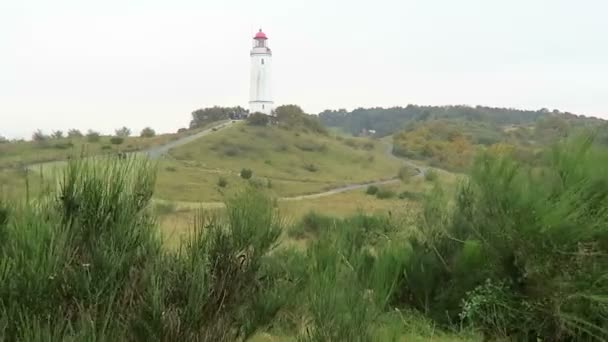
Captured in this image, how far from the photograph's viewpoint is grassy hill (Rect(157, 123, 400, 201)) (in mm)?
48031

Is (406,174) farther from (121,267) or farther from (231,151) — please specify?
(121,267)

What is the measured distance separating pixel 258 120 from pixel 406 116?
218ft

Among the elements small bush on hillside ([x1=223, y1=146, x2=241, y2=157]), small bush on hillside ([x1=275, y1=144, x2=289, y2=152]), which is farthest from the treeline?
small bush on hillside ([x1=223, y1=146, x2=241, y2=157])

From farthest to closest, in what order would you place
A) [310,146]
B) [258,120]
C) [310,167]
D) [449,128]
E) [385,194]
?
[449,128]
[258,120]
[310,146]
[310,167]
[385,194]

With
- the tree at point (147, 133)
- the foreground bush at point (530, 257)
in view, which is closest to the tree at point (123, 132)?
the tree at point (147, 133)

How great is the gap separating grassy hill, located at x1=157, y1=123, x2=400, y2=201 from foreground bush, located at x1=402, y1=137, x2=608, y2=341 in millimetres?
33313

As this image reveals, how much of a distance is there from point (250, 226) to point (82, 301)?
1.22m

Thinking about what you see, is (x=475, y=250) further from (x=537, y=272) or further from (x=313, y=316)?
(x=313, y=316)

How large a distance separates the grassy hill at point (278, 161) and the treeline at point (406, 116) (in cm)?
4129

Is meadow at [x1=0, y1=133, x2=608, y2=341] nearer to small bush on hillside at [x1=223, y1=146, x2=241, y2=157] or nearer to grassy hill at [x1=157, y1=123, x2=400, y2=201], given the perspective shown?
grassy hill at [x1=157, y1=123, x2=400, y2=201]

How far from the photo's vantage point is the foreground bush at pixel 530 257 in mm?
5070

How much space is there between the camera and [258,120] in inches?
3000

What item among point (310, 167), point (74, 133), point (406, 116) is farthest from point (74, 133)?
point (406, 116)

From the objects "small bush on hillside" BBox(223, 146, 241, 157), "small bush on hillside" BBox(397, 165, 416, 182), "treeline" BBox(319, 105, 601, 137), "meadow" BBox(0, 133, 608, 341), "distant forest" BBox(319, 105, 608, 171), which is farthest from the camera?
"treeline" BBox(319, 105, 601, 137)
